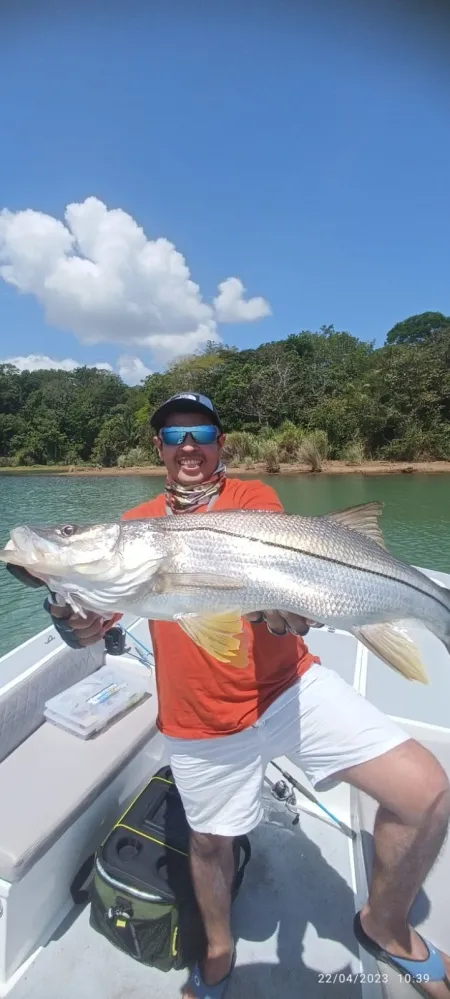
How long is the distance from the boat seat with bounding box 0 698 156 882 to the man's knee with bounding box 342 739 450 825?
1430mm

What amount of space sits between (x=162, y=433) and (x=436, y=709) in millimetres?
2810

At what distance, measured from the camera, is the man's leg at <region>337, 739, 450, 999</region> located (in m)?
1.88

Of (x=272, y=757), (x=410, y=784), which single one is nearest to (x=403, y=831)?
(x=410, y=784)

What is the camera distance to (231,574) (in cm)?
200

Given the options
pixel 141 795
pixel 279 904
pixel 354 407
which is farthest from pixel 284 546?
pixel 354 407

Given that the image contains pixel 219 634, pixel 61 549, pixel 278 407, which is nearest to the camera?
pixel 219 634

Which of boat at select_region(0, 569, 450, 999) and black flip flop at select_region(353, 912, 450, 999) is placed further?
boat at select_region(0, 569, 450, 999)

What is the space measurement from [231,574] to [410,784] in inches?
40.4

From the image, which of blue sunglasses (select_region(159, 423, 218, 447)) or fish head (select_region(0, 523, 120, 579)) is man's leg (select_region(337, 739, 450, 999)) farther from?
blue sunglasses (select_region(159, 423, 218, 447))

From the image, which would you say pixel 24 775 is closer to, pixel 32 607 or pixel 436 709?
pixel 436 709

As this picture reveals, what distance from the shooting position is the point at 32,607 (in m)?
10.7

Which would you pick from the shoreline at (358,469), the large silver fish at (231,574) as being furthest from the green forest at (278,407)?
the large silver fish at (231,574)

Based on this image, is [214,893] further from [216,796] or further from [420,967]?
[420,967]

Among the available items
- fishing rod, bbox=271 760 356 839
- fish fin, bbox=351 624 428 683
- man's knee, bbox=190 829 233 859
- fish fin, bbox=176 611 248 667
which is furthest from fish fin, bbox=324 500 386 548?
fishing rod, bbox=271 760 356 839
